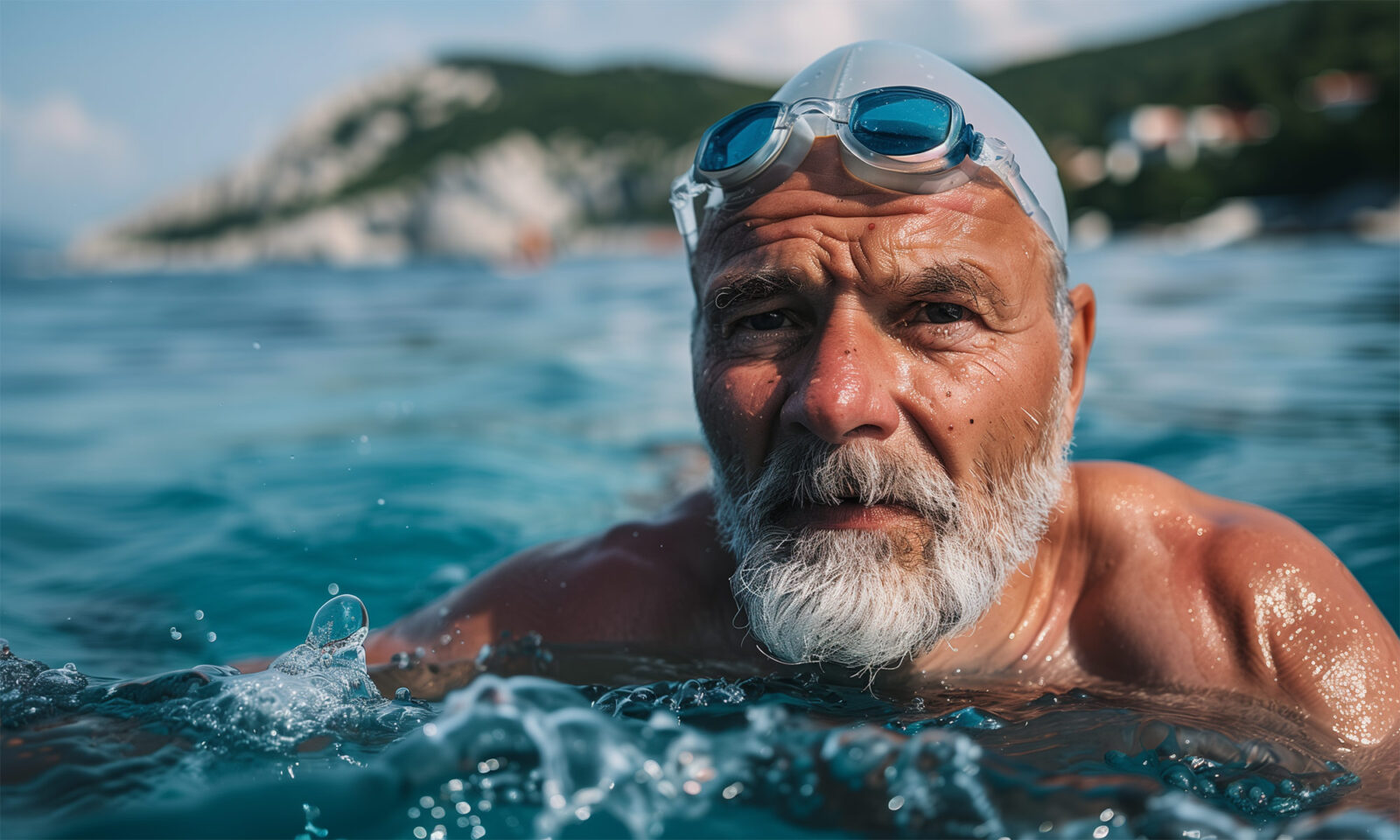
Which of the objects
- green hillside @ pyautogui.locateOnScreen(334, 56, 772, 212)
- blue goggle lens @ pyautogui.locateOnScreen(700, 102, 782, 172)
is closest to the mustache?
blue goggle lens @ pyautogui.locateOnScreen(700, 102, 782, 172)

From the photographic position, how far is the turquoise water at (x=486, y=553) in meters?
1.81

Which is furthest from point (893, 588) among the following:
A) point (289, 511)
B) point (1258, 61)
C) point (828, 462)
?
point (1258, 61)

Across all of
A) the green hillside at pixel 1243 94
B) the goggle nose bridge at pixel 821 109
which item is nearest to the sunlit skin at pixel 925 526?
the goggle nose bridge at pixel 821 109

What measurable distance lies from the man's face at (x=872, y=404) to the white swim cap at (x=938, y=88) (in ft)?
0.66

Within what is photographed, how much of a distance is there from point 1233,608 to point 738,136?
5.63 feet

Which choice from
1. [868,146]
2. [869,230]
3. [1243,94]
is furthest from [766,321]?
[1243,94]

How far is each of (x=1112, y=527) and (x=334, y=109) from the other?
423ft

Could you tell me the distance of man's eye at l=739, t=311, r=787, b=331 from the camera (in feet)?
8.21

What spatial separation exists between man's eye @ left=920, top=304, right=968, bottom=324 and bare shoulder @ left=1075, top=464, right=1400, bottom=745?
0.87 meters

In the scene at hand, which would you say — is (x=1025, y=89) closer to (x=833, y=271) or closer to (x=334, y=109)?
(x=334, y=109)

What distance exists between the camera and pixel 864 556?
→ 7.44 feet

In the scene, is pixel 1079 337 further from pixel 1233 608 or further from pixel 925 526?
pixel 925 526

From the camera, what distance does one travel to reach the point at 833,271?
2377 millimetres

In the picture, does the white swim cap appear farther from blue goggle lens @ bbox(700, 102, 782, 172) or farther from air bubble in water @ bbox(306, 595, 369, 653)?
air bubble in water @ bbox(306, 595, 369, 653)
